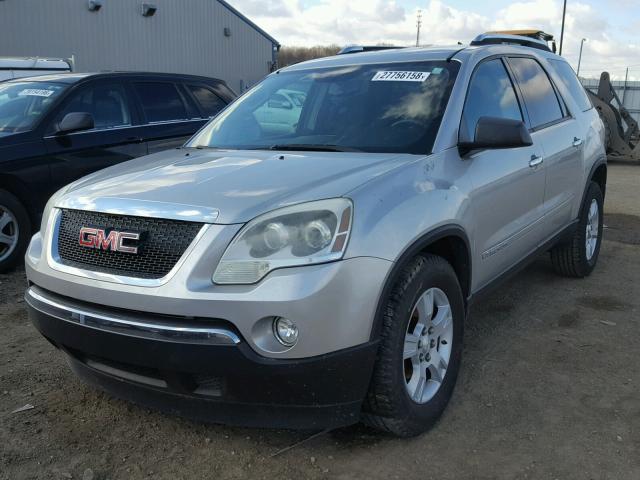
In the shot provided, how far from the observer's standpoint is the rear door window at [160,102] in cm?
653

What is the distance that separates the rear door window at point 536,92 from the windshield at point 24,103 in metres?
4.13

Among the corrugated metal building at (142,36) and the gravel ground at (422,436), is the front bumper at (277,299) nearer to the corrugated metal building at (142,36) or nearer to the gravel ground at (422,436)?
the gravel ground at (422,436)

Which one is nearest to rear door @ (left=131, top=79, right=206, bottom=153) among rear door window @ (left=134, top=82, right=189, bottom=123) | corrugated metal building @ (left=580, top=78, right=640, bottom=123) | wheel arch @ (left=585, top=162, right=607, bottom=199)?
rear door window @ (left=134, top=82, right=189, bottom=123)

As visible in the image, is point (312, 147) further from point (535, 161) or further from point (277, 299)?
point (535, 161)

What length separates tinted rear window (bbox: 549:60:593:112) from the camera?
5121 millimetres

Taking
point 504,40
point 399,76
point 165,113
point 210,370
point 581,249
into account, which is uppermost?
point 504,40

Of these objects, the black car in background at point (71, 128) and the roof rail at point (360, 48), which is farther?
the black car in background at point (71, 128)

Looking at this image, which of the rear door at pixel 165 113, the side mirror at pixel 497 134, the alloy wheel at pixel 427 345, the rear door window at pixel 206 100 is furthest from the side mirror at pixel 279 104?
the rear door window at pixel 206 100

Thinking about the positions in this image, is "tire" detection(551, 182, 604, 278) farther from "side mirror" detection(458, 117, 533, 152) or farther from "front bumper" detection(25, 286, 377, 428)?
"front bumper" detection(25, 286, 377, 428)

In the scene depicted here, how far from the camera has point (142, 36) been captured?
82.2 feet

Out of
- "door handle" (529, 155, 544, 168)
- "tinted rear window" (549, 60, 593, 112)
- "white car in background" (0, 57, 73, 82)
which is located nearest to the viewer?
"door handle" (529, 155, 544, 168)

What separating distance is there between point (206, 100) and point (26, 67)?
12.8 feet

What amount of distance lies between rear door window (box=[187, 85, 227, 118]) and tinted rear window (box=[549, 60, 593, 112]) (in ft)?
12.2

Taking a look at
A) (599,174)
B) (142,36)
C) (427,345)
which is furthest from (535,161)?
(142,36)
